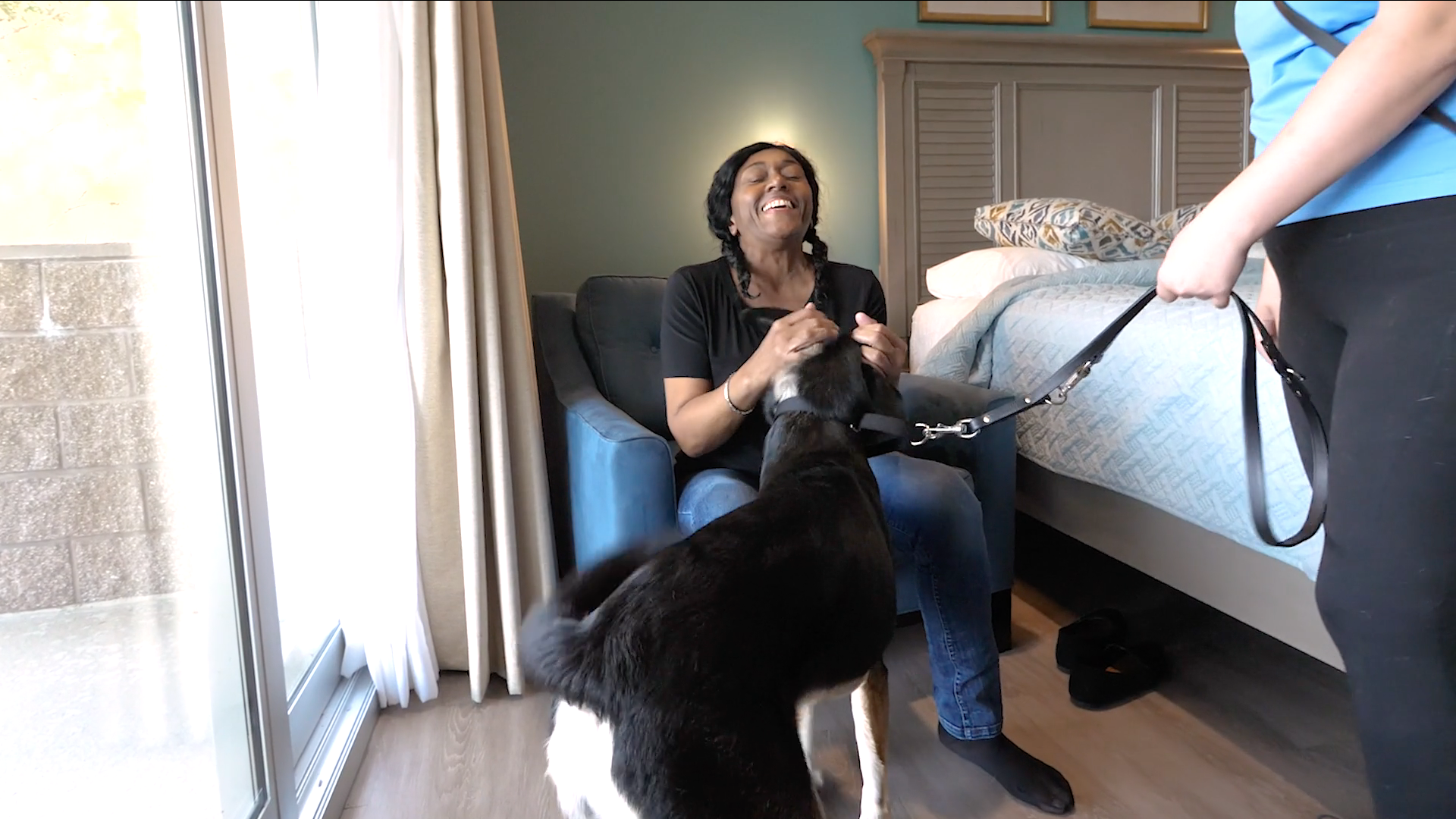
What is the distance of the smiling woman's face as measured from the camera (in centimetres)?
158

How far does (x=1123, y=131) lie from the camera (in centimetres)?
334

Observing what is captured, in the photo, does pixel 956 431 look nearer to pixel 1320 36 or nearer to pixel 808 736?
pixel 808 736

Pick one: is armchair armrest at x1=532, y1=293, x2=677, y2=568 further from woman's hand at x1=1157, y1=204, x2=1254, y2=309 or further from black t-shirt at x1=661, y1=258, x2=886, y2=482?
woman's hand at x1=1157, y1=204, x2=1254, y2=309

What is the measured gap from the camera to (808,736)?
124 centimetres

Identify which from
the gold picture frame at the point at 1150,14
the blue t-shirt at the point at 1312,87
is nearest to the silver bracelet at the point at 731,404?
the blue t-shirt at the point at 1312,87

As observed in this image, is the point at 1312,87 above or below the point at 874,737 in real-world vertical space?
above

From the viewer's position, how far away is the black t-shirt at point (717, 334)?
5.01 ft

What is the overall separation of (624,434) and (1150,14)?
314cm

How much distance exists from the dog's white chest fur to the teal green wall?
2235 millimetres

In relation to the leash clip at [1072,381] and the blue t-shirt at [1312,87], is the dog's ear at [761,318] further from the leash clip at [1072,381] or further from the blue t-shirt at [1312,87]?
the blue t-shirt at [1312,87]

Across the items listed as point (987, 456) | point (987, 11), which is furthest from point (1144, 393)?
point (987, 11)

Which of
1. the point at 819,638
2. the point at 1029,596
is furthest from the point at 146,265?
the point at 1029,596

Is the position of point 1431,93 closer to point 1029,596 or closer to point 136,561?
point 136,561

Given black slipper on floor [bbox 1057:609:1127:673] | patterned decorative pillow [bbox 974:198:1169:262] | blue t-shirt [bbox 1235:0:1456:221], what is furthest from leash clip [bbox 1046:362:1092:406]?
patterned decorative pillow [bbox 974:198:1169:262]
